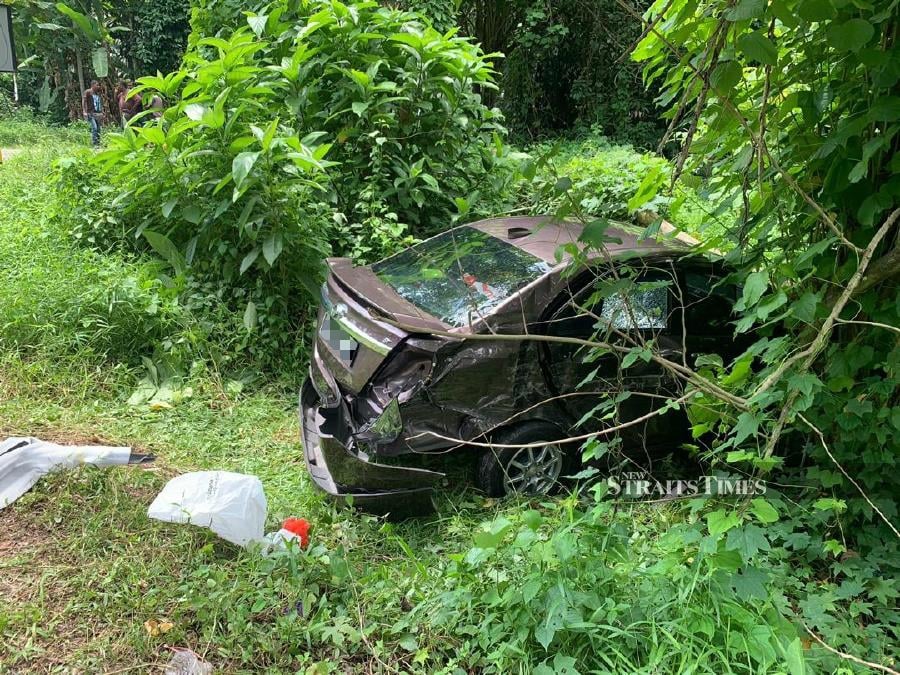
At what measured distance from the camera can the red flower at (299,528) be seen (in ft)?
9.95

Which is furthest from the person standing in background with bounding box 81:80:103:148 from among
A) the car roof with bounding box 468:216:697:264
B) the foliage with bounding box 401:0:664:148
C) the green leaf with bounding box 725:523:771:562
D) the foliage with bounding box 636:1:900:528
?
the green leaf with bounding box 725:523:771:562

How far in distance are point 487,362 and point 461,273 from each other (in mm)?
568

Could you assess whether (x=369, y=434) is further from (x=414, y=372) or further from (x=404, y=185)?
(x=404, y=185)

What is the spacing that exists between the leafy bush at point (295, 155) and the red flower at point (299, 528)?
6.55 ft

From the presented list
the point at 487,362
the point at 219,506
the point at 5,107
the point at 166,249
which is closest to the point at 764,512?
the point at 487,362

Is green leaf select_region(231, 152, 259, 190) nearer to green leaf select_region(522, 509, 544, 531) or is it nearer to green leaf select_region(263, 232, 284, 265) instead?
green leaf select_region(263, 232, 284, 265)

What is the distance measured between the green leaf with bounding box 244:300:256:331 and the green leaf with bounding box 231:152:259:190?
896 mm

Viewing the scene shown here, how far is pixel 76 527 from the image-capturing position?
9.87 feet

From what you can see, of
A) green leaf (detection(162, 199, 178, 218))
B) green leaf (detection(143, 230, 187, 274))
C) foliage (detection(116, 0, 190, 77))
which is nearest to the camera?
green leaf (detection(162, 199, 178, 218))

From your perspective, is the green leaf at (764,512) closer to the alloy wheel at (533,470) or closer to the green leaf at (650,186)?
the green leaf at (650,186)

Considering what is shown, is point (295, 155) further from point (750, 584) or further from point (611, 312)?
point (750, 584)

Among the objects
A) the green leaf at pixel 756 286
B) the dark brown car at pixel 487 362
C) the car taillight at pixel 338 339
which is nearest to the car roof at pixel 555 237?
the dark brown car at pixel 487 362

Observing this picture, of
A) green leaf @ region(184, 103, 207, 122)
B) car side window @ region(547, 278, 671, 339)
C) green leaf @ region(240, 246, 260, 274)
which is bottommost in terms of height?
green leaf @ region(240, 246, 260, 274)

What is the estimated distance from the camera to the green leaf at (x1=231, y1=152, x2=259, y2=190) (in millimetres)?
4402
